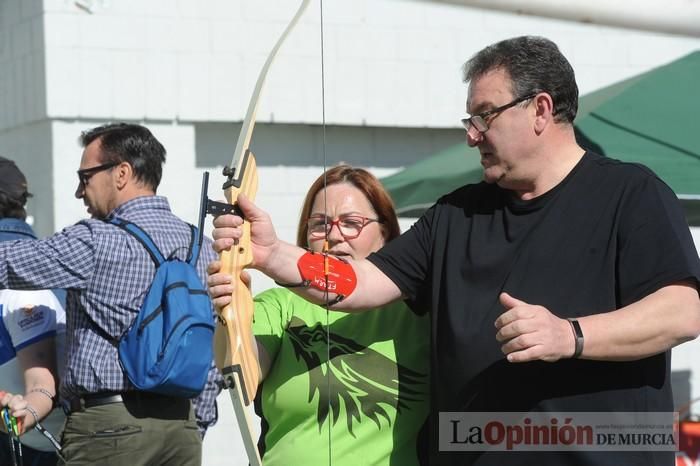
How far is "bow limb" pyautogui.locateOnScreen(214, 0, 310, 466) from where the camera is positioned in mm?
2312

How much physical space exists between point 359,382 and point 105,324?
104 cm

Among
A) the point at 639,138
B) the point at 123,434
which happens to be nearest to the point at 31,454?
the point at 123,434

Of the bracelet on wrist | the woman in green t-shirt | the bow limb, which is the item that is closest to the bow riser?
the bow limb

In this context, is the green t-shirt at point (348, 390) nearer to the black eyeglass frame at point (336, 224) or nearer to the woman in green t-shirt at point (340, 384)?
the woman in green t-shirt at point (340, 384)

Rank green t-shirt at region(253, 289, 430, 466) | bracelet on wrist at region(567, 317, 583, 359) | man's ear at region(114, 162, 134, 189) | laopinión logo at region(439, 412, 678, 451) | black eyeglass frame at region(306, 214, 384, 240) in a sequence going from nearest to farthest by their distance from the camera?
bracelet on wrist at region(567, 317, 583, 359), laopinión logo at region(439, 412, 678, 451), green t-shirt at region(253, 289, 430, 466), black eyeglass frame at region(306, 214, 384, 240), man's ear at region(114, 162, 134, 189)

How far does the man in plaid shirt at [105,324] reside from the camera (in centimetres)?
336

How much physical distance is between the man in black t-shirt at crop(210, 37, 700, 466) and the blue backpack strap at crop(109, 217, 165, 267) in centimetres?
107

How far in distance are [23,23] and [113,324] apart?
2.75 m

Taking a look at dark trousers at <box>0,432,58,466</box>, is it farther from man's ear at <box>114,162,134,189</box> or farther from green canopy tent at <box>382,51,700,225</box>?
green canopy tent at <box>382,51,700,225</box>

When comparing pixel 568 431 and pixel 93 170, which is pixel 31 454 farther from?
pixel 568 431

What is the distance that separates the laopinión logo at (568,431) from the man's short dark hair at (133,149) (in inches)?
66.6

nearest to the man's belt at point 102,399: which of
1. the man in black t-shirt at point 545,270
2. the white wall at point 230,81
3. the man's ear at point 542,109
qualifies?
the man in black t-shirt at point 545,270

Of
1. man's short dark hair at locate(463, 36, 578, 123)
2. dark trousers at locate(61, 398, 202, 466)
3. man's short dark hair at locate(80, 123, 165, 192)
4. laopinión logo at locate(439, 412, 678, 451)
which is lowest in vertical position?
dark trousers at locate(61, 398, 202, 466)

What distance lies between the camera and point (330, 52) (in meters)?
6.11
